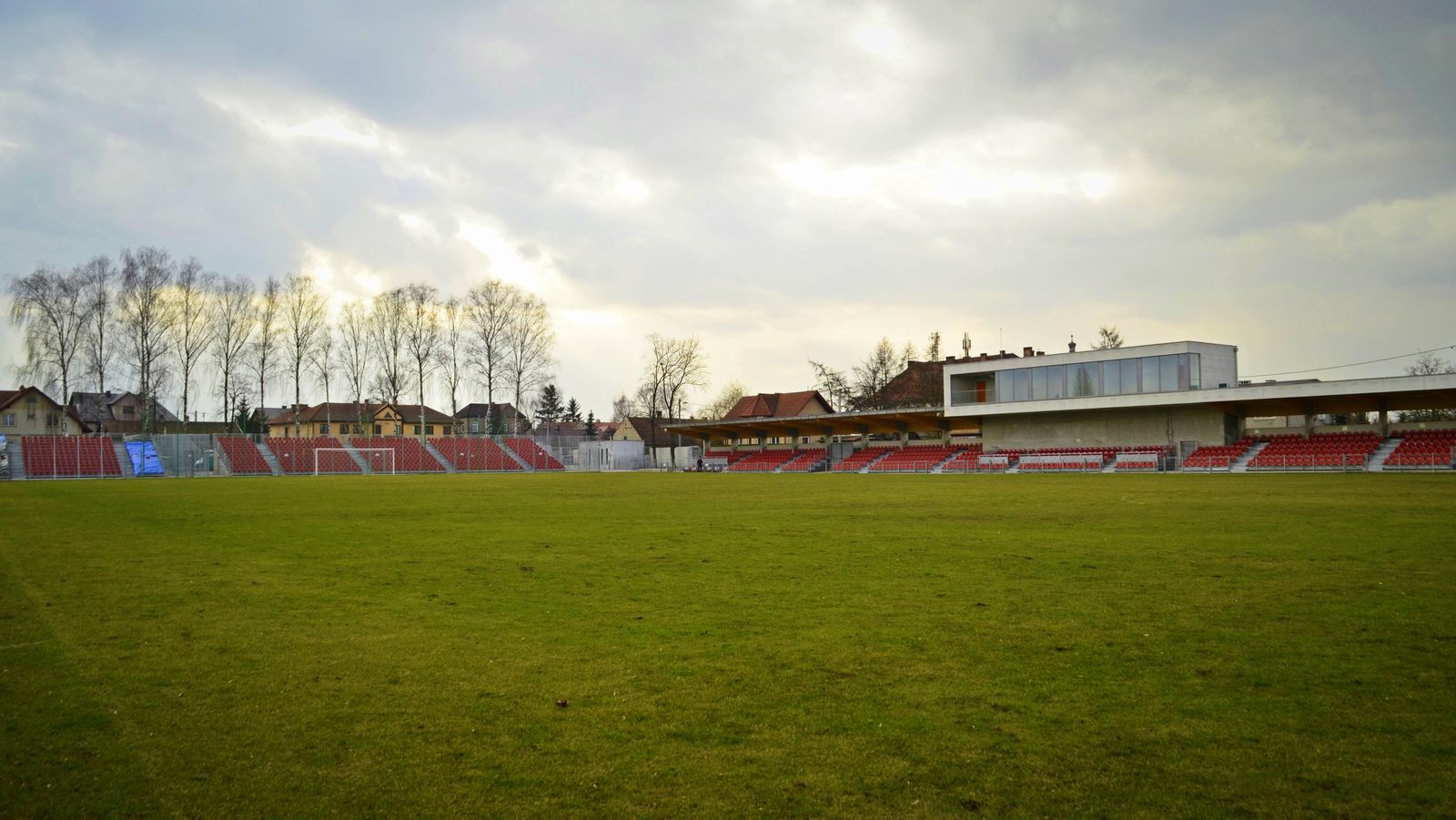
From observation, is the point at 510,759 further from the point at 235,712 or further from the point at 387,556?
the point at 387,556

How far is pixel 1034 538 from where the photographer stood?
53.3 feet

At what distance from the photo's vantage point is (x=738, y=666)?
23.8 ft

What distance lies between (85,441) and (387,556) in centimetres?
6511

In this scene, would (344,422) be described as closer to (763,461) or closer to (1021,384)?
(763,461)

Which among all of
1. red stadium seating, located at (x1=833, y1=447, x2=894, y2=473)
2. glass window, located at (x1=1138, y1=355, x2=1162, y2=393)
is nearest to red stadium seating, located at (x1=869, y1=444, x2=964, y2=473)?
red stadium seating, located at (x1=833, y1=447, x2=894, y2=473)

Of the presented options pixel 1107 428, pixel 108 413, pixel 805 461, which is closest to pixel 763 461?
pixel 805 461

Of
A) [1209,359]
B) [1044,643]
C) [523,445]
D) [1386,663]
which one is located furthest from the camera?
[523,445]

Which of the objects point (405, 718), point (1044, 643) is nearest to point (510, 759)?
point (405, 718)

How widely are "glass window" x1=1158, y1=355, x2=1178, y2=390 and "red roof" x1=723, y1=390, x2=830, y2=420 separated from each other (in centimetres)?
5242

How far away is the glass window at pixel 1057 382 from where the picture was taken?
202 ft

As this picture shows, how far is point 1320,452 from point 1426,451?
4.71 metres

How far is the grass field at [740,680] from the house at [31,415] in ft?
312

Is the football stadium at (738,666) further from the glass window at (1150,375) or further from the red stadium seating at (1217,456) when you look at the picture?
the glass window at (1150,375)

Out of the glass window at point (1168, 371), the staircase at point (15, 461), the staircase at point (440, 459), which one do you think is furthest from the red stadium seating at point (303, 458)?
the glass window at point (1168, 371)
